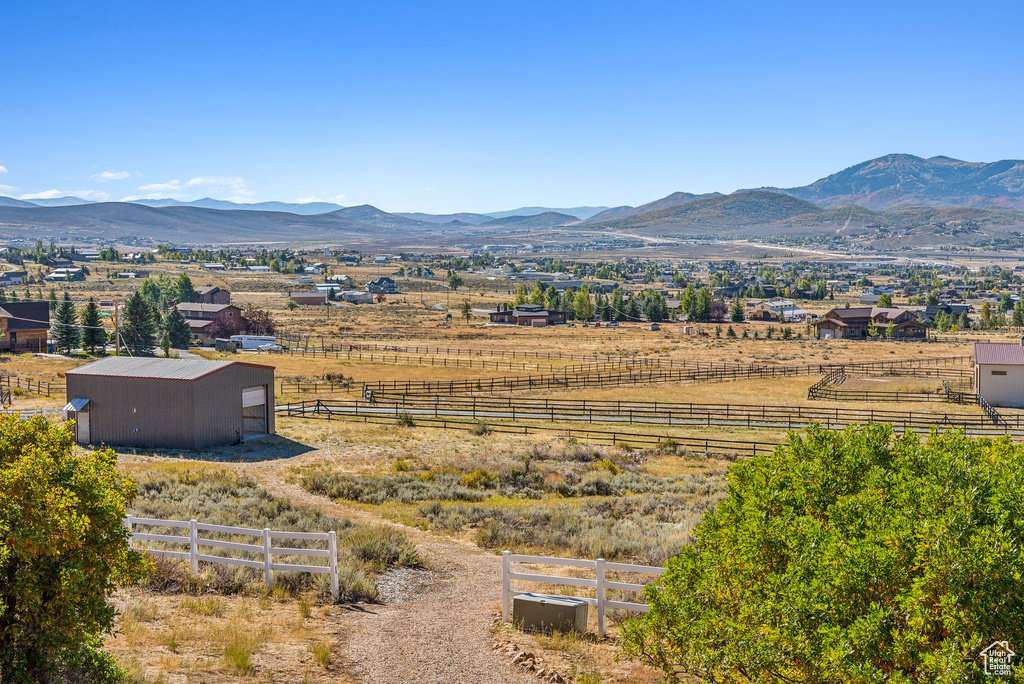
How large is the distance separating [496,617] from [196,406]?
76.5 feet

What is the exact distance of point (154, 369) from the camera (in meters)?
35.4

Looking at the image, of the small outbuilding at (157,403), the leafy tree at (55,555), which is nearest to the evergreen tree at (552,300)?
the small outbuilding at (157,403)

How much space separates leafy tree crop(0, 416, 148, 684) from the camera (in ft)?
30.0

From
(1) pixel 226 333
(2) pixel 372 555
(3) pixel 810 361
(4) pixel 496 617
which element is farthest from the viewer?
(1) pixel 226 333

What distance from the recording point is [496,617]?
14.4 m

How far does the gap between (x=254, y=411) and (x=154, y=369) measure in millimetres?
4830

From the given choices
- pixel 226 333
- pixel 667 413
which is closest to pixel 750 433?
pixel 667 413

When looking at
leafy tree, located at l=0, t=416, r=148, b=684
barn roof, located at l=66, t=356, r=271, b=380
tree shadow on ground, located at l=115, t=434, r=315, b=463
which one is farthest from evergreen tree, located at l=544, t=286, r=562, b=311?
leafy tree, located at l=0, t=416, r=148, b=684

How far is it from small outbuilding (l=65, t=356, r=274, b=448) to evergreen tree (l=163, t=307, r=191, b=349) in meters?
56.3

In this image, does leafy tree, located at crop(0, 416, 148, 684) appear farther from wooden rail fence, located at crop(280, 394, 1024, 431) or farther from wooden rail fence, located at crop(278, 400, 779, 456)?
wooden rail fence, located at crop(280, 394, 1024, 431)

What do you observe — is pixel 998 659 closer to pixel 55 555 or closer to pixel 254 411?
pixel 55 555

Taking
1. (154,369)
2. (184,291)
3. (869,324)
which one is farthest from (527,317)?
(154,369)

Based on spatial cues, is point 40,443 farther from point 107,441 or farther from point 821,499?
point 107,441

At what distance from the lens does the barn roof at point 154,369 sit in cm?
3459
